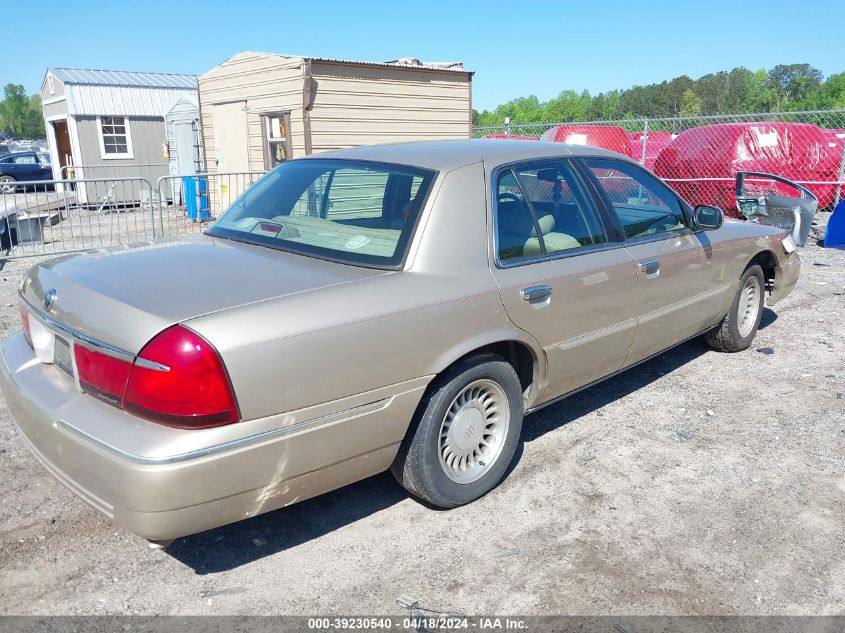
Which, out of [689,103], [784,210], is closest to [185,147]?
[784,210]

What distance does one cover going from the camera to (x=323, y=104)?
11.2 m

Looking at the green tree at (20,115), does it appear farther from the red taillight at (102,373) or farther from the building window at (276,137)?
the red taillight at (102,373)

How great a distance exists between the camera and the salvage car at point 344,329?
7.79 ft

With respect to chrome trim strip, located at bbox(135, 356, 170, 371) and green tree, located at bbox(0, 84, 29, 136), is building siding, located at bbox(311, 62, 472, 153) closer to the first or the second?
chrome trim strip, located at bbox(135, 356, 170, 371)

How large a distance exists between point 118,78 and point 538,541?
22883mm

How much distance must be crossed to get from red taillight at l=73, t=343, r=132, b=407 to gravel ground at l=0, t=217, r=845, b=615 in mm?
822

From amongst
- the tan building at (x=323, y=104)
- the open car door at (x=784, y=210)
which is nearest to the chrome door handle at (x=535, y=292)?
the open car door at (x=784, y=210)

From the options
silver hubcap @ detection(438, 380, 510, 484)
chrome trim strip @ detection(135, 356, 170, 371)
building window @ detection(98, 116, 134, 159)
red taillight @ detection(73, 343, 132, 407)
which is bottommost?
silver hubcap @ detection(438, 380, 510, 484)

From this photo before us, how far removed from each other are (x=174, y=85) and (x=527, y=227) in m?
21.7

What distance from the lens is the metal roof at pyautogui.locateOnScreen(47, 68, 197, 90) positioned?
68.5 feet

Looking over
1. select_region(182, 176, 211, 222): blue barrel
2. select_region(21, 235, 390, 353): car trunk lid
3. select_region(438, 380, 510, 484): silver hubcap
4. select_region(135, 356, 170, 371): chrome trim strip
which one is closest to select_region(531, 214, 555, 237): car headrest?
select_region(438, 380, 510, 484): silver hubcap

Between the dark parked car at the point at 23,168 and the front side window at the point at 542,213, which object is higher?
the dark parked car at the point at 23,168

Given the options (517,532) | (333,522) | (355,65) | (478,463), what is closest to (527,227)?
(478,463)

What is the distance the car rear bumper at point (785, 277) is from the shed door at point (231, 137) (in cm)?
993
